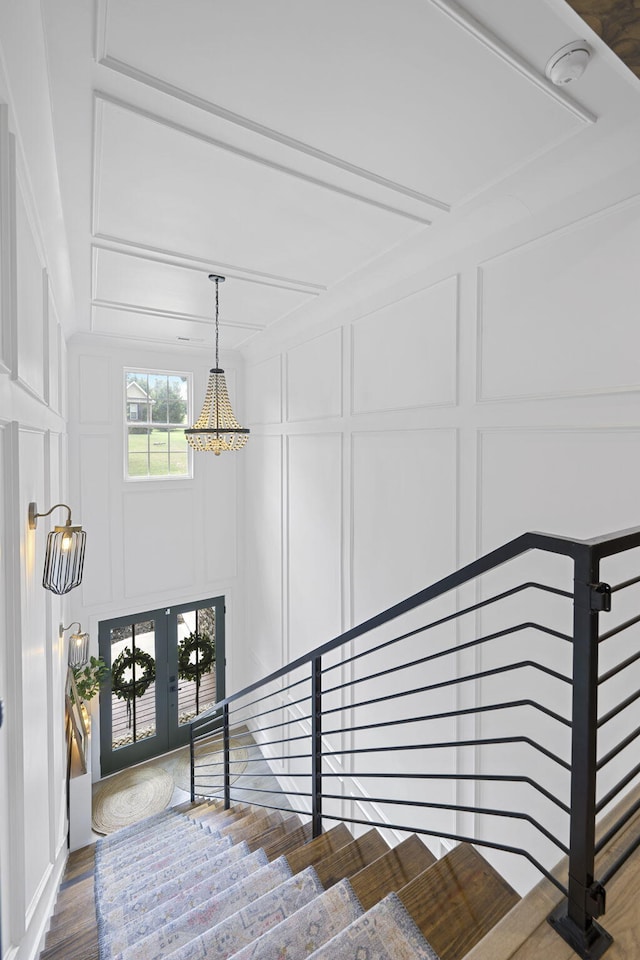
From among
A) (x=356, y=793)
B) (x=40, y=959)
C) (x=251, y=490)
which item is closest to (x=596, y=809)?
(x=40, y=959)

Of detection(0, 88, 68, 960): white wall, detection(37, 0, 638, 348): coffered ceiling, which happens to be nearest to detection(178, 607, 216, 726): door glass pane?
detection(0, 88, 68, 960): white wall

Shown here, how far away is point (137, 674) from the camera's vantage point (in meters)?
5.61

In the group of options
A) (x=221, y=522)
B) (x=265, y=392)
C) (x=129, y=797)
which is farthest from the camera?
(x=221, y=522)

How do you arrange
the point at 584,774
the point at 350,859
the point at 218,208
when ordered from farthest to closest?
the point at 218,208, the point at 350,859, the point at 584,774

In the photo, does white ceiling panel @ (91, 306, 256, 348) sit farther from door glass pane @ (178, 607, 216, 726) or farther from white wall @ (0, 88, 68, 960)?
door glass pane @ (178, 607, 216, 726)

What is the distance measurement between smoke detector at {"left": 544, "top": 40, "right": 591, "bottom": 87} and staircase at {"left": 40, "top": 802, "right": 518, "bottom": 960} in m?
2.47

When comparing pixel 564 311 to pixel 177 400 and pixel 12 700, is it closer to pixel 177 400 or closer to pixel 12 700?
pixel 12 700

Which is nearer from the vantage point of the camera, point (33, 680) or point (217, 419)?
point (33, 680)

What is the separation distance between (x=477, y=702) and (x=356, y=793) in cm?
161

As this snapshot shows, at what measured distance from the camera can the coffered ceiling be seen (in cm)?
139

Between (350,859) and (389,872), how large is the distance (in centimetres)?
25

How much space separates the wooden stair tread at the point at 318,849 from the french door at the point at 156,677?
395 cm

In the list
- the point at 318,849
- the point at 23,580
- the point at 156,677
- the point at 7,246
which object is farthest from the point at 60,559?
the point at 156,677

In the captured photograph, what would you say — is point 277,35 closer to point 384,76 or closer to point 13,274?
point 384,76
